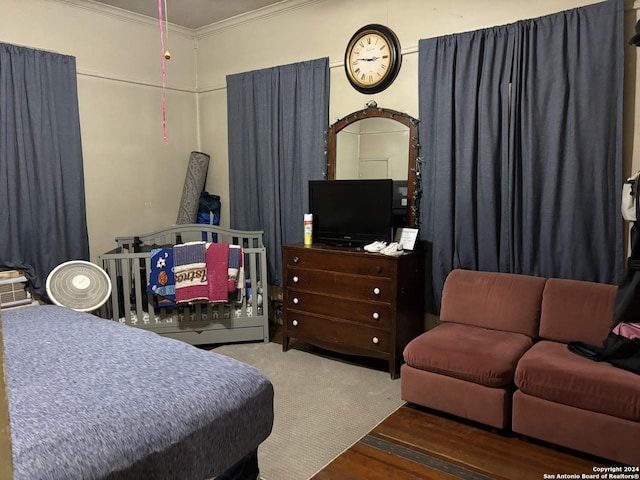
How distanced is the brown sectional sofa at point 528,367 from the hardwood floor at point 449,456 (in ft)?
0.24

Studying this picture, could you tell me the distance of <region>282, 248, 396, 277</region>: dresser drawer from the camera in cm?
329

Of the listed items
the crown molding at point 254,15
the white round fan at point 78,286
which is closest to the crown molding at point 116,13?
the crown molding at point 254,15

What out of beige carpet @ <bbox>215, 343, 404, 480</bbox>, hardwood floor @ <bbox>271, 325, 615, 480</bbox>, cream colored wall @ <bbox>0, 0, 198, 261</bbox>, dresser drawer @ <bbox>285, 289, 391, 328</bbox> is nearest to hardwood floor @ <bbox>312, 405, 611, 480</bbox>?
hardwood floor @ <bbox>271, 325, 615, 480</bbox>

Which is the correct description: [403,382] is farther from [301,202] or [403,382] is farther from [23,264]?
[23,264]

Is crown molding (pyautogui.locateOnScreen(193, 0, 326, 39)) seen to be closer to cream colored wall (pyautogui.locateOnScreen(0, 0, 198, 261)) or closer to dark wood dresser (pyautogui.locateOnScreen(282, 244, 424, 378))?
cream colored wall (pyautogui.locateOnScreen(0, 0, 198, 261))

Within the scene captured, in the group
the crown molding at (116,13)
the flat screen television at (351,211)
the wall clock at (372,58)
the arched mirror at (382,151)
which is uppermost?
the crown molding at (116,13)

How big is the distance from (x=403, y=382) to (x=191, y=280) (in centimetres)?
177

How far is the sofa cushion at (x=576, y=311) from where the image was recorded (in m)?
2.71

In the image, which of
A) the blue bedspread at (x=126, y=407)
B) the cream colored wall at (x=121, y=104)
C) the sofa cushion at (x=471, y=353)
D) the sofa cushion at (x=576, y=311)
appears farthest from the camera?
the cream colored wall at (x=121, y=104)

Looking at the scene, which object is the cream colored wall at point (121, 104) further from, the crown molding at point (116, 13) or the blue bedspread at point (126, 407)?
the blue bedspread at point (126, 407)

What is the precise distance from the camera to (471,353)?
105 inches

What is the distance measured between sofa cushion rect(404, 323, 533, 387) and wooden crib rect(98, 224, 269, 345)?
1.59m

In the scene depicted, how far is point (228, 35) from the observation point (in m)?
4.70

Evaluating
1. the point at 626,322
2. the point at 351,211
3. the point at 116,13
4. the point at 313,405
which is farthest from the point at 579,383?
the point at 116,13
